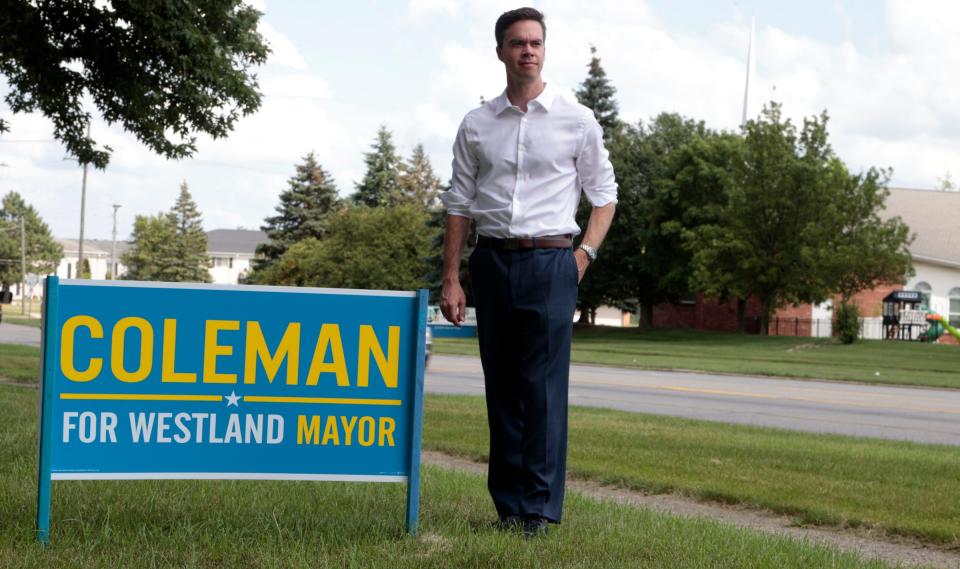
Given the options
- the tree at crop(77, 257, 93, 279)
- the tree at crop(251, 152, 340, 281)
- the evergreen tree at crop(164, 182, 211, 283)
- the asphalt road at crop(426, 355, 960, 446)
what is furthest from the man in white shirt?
the evergreen tree at crop(164, 182, 211, 283)

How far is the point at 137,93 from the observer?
1617 centimetres

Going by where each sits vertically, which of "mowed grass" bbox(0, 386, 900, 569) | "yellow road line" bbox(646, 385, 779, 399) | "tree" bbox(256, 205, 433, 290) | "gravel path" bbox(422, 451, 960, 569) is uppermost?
"tree" bbox(256, 205, 433, 290)

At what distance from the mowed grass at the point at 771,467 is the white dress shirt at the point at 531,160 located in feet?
10.2

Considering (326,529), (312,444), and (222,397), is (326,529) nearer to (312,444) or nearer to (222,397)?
(312,444)

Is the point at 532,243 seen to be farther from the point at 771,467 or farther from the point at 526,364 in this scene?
the point at 771,467

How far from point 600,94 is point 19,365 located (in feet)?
141

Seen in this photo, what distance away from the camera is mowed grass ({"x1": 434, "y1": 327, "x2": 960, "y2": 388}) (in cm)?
2898

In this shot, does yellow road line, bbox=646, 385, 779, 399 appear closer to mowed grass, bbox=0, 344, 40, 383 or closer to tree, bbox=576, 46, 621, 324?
mowed grass, bbox=0, 344, 40, 383

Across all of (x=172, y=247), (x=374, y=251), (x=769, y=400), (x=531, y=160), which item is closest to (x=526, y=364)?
(x=531, y=160)

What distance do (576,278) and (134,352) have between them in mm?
1854

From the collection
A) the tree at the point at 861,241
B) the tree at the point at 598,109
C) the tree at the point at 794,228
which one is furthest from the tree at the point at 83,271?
the tree at the point at 861,241

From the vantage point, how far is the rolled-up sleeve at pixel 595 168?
17.7 feet

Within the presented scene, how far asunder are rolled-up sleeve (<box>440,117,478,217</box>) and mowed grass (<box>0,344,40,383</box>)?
1111 cm

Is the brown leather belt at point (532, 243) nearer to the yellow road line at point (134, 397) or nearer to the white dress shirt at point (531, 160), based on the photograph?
the white dress shirt at point (531, 160)
